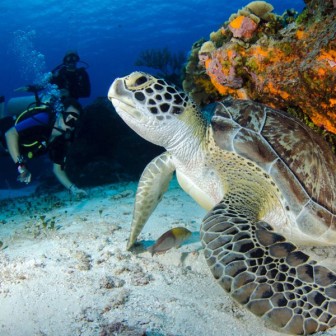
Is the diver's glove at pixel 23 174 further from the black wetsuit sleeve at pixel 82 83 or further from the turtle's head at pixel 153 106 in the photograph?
the black wetsuit sleeve at pixel 82 83

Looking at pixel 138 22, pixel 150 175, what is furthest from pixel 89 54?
pixel 150 175

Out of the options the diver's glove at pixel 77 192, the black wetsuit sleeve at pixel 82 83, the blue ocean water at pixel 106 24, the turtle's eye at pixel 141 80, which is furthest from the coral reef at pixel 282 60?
the blue ocean water at pixel 106 24

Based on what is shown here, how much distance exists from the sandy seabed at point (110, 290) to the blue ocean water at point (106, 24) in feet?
100

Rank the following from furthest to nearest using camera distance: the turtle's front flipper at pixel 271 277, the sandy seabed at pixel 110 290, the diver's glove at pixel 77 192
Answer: the diver's glove at pixel 77 192 < the sandy seabed at pixel 110 290 < the turtle's front flipper at pixel 271 277

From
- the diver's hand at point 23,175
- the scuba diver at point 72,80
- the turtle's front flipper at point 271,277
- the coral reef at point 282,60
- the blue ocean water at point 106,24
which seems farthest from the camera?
the blue ocean water at point 106,24

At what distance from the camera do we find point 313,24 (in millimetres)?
2842

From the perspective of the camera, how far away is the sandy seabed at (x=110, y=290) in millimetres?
1868

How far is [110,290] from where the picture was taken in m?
2.29

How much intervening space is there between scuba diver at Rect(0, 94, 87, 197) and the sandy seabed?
2.45m

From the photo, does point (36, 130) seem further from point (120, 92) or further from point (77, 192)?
point (120, 92)

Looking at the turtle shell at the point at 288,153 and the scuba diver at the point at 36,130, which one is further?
the scuba diver at the point at 36,130

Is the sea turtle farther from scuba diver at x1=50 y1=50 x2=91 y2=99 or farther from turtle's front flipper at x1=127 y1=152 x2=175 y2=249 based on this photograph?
scuba diver at x1=50 y1=50 x2=91 y2=99

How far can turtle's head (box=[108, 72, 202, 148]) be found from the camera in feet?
8.91

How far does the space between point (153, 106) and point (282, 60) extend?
141cm
